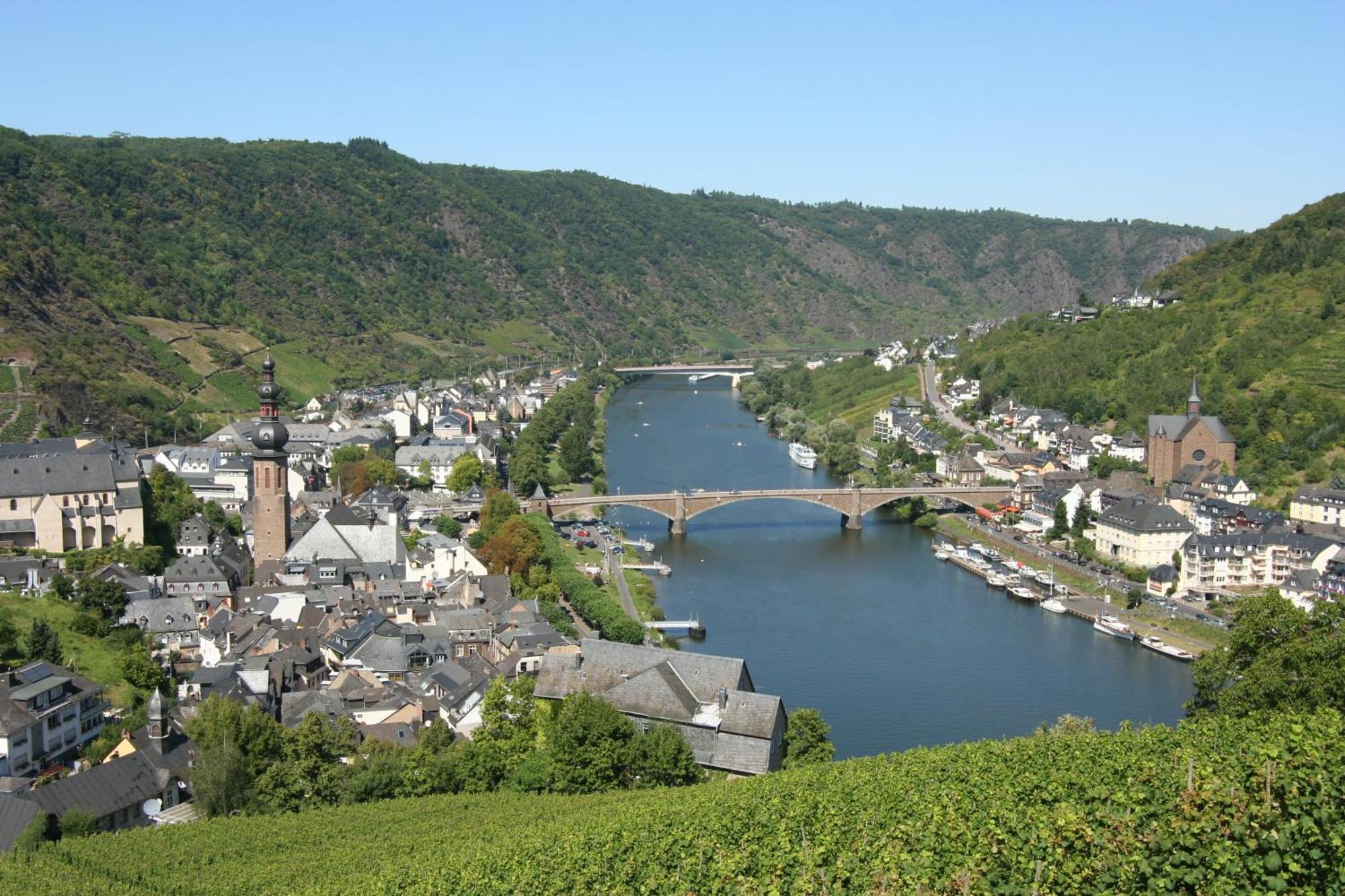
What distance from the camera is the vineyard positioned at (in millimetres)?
11086

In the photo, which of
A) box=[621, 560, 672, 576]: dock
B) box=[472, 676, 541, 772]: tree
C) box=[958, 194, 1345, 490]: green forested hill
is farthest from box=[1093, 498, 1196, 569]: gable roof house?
box=[472, 676, 541, 772]: tree

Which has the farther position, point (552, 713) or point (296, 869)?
point (552, 713)

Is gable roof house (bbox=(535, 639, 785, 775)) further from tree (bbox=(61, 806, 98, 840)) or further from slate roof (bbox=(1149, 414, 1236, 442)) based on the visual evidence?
slate roof (bbox=(1149, 414, 1236, 442))

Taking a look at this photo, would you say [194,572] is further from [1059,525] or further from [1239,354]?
[1239,354]

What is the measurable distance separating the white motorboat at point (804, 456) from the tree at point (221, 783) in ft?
138

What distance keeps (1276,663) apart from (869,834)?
924cm

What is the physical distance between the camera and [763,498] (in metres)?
48.1

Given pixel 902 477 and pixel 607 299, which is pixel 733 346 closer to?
pixel 607 299

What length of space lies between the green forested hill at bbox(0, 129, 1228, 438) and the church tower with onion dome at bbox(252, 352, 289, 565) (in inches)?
629

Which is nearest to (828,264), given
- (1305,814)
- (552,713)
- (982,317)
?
(982,317)

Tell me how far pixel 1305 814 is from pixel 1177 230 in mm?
167685

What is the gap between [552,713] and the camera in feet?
72.0

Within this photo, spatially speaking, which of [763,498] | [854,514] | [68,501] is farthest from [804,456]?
[68,501]

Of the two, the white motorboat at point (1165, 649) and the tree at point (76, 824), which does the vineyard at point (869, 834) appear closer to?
the tree at point (76, 824)
